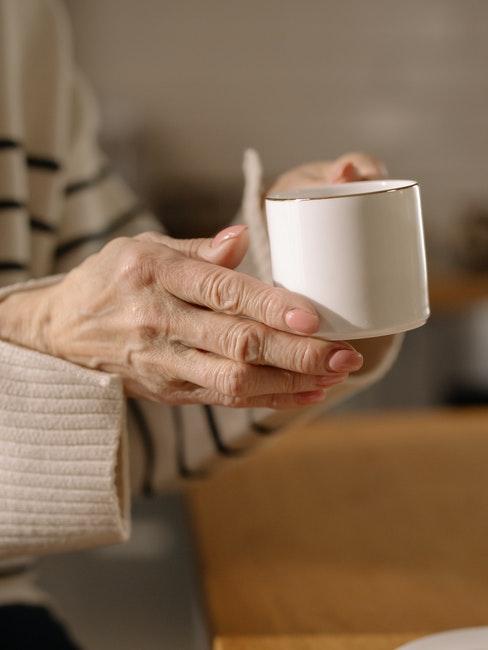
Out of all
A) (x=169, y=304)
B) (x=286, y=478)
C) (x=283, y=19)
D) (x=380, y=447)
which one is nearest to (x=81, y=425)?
(x=169, y=304)

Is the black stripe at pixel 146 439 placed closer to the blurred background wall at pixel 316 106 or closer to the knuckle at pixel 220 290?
the knuckle at pixel 220 290

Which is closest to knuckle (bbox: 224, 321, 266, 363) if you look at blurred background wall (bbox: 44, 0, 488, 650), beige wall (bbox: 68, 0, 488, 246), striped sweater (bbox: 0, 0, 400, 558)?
striped sweater (bbox: 0, 0, 400, 558)

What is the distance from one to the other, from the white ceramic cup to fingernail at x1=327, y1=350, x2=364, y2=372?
0.04 feet

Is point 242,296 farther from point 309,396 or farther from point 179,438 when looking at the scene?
point 179,438

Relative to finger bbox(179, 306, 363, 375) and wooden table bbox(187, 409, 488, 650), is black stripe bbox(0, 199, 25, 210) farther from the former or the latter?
finger bbox(179, 306, 363, 375)

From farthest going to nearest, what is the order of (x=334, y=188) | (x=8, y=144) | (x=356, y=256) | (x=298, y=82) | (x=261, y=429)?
(x=298, y=82), (x=8, y=144), (x=261, y=429), (x=334, y=188), (x=356, y=256)

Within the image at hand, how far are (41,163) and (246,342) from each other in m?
0.56

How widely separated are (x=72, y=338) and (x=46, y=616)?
0.33 metres

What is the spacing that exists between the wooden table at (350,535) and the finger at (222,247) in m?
0.27

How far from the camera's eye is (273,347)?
0.59 m

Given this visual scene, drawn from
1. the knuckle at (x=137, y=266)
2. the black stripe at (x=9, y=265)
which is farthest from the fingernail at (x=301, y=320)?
the black stripe at (x=9, y=265)

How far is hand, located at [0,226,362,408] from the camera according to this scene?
588mm

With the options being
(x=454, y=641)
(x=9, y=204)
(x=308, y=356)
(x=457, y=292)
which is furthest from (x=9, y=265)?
(x=457, y=292)

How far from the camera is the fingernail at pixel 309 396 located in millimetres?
658
